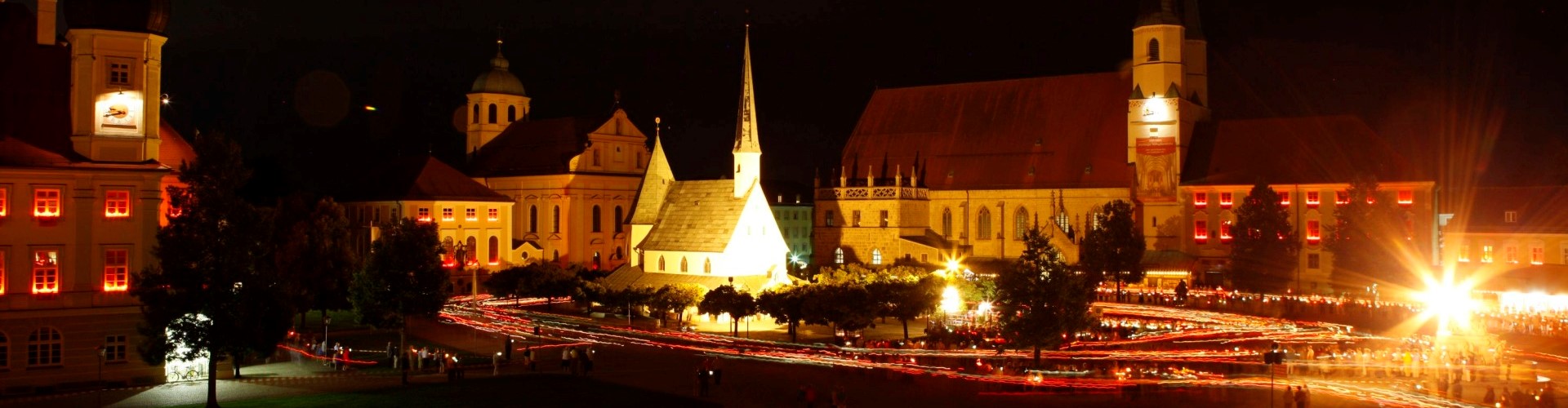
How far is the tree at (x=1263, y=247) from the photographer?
182 feet

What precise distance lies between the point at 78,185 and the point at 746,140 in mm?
29955

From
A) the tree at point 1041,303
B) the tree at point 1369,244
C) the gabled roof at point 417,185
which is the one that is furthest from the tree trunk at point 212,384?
the tree at point 1369,244

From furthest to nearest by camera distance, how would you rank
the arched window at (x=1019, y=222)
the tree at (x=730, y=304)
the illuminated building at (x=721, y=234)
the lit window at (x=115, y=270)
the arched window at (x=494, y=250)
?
1. the arched window at (x=494, y=250)
2. the arched window at (x=1019, y=222)
3. the illuminated building at (x=721, y=234)
4. the tree at (x=730, y=304)
5. the lit window at (x=115, y=270)

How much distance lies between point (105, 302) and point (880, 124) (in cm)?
5120

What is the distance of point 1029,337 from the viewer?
36219 millimetres

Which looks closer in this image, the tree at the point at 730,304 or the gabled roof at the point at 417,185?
the tree at the point at 730,304

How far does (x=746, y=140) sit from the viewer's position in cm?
5794

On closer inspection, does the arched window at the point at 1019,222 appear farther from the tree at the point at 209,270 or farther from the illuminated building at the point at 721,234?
the tree at the point at 209,270

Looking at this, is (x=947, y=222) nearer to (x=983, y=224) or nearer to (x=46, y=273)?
(x=983, y=224)

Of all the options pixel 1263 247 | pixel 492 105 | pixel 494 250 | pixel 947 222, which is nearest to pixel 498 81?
pixel 492 105

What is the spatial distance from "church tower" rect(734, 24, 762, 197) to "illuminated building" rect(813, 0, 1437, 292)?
15593 mm

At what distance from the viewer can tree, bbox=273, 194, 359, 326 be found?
47.9 m

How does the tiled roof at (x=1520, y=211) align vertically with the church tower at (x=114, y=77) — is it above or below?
below

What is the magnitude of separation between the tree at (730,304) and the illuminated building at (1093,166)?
23.8m
